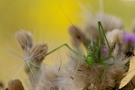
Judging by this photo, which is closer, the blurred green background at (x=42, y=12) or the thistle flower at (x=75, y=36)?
the thistle flower at (x=75, y=36)

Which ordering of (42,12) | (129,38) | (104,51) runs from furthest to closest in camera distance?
(42,12), (129,38), (104,51)

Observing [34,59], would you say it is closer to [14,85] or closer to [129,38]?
[14,85]

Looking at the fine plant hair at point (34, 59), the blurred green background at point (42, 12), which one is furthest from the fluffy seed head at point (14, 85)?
the blurred green background at point (42, 12)

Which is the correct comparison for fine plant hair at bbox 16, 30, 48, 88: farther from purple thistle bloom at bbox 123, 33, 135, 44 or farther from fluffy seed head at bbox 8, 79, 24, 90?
purple thistle bloom at bbox 123, 33, 135, 44

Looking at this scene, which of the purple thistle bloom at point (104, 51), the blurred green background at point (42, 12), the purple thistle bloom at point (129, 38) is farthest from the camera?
the blurred green background at point (42, 12)

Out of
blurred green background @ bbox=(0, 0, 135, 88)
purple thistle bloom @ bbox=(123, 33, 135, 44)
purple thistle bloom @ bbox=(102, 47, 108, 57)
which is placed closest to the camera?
purple thistle bloom @ bbox=(102, 47, 108, 57)

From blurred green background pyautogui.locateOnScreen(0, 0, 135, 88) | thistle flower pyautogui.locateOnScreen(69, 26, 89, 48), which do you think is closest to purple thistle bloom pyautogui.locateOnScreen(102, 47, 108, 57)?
thistle flower pyautogui.locateOnScreen(69, 26, 89, 48)

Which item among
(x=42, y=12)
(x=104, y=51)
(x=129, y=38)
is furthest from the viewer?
(x=42, y=12)

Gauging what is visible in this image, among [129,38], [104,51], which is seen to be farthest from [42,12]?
[104,51]

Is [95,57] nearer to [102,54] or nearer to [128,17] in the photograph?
[102,54]

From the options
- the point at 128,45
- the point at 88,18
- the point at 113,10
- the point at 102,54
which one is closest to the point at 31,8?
the point at 113,10

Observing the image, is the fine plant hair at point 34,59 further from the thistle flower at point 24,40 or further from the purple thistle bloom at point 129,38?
the purple thistle bloom at point 129,38

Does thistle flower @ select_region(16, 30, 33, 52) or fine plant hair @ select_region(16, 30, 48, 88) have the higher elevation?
thistle flower @ select_region(16, 30, 33, 52)

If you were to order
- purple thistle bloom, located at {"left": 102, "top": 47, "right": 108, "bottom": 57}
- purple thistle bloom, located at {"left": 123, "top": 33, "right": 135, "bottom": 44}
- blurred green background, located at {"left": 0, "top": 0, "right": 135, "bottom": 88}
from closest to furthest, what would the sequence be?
1. purple thistle bloom, located at {"left": 102, "top": 47, "right": 108, "bottom": 57}
2. purple thistle bloom, located at {"left": 123, "top": 33, "right": 135, "bottom": 44}
3. blurred green background, located at {"left": 0, "top": 0, "right": 135, "bottom": 88}
